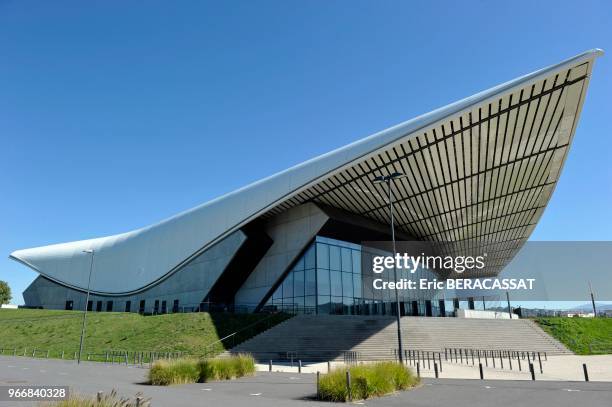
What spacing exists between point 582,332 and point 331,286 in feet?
67.9

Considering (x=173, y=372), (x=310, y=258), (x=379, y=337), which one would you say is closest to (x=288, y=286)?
(x=310, y=258)

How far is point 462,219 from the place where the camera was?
39969mm

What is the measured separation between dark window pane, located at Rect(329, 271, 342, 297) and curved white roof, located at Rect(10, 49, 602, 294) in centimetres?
738

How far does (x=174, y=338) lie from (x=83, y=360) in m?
5.82

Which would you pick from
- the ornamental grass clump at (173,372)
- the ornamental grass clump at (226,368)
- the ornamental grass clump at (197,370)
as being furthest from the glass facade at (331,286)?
the ornamental grass clump at (173,372)

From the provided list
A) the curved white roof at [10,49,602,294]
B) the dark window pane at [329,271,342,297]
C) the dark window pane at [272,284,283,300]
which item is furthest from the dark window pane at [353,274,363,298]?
the curved white roof at [10,49,602,294]

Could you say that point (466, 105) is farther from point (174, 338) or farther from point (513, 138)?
point (174, 338)

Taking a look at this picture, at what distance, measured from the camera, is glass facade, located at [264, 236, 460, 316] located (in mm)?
33500

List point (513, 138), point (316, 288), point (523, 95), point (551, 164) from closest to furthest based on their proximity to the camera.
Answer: point (523, 95)
point (513, 138)
point (551, 164)
point (316, 288)

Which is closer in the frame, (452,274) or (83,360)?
(83,360)

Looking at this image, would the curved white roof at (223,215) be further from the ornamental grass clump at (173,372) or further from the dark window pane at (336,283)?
the ornamental grass clump at (173,372)

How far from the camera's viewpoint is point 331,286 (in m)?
34.3

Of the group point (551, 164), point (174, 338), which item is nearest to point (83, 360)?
point (174, 338)

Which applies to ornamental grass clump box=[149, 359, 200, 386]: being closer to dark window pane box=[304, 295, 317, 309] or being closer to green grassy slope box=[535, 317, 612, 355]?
dark window pane box=[304, 295, 317, 309]
